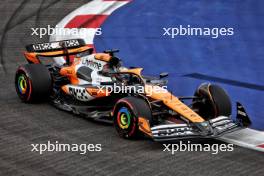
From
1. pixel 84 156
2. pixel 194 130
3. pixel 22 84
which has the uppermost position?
pixel 22 84

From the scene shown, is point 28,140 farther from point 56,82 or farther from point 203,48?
point 203,48

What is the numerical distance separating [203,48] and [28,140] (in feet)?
21.6

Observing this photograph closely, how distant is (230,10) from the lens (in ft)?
54.9

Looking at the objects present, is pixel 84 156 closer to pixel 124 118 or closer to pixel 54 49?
pixel 124 118
